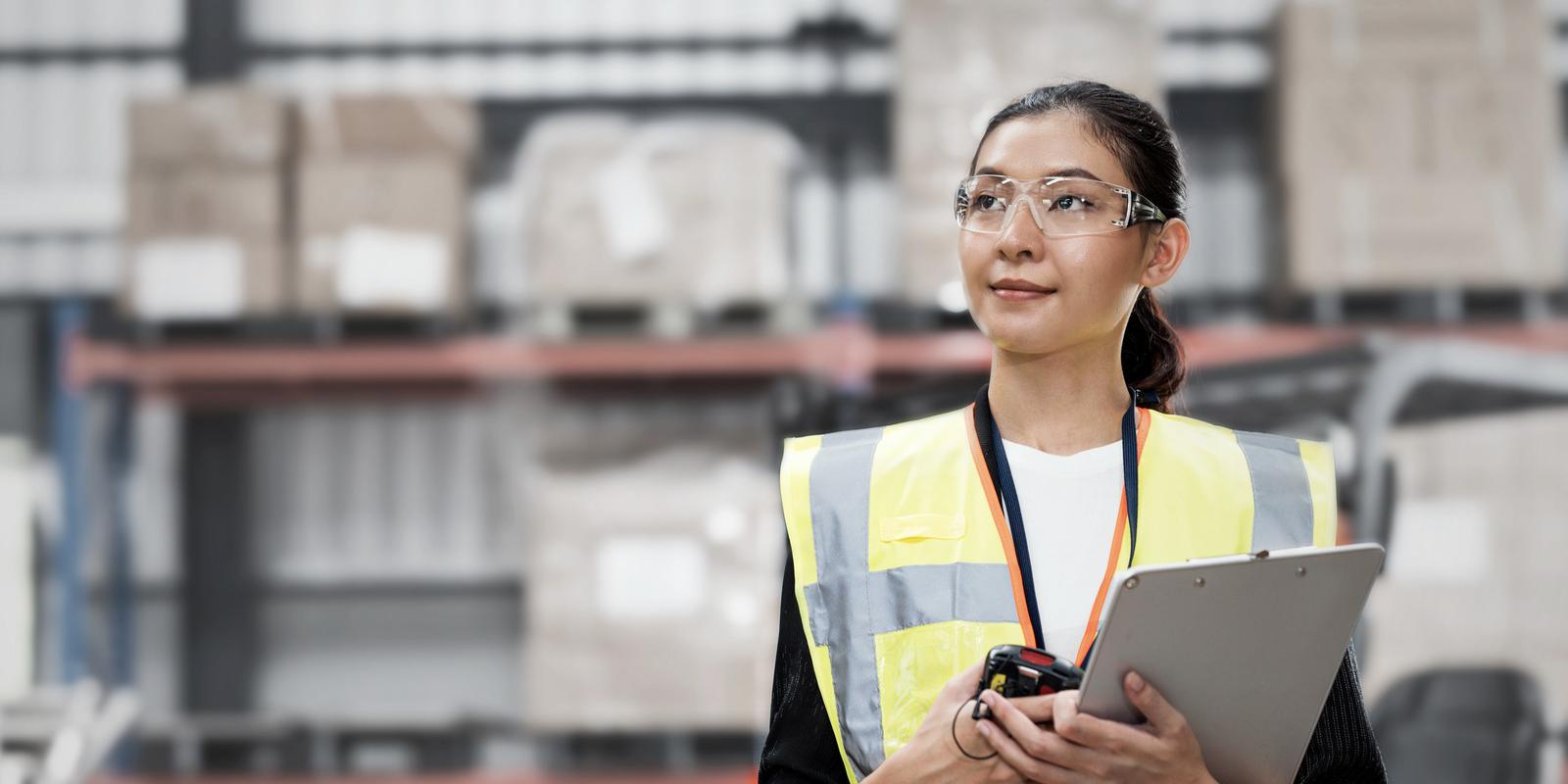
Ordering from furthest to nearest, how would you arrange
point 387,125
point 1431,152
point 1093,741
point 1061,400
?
Answer: point 387,125
point 1431,152
point 1061,400
point 1093,741

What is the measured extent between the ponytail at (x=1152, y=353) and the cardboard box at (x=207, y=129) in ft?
12.9

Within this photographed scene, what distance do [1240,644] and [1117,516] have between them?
0.71 ft

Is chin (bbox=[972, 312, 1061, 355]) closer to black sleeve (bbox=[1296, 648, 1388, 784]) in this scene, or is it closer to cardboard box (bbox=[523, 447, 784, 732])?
black sleeve (bbox=[1296, 648, 1388, 784])

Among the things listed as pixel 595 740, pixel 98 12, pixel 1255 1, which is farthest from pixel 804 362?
pixel 98 12

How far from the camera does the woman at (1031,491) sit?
132 cm

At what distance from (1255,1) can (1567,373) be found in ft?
7.43

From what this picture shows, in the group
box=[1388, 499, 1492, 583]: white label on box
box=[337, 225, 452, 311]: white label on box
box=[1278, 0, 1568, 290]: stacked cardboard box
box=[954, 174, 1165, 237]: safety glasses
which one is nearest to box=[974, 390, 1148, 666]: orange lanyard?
box=[954, 174, 1165, 237]: safety glasses

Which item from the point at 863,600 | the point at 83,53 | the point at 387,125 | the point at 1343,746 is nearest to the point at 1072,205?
the point at 863,600

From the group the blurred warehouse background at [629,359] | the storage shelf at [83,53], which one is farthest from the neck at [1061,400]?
the storage shelf at [83,53]

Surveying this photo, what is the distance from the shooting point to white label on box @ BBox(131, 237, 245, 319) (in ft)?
15.4

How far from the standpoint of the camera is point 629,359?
15.3 ft

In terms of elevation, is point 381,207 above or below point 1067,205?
above

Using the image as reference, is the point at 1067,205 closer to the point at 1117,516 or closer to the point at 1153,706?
the point at 1117,516

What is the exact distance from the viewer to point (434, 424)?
5746 millimetres
